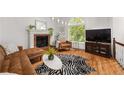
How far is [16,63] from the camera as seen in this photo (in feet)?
4.91

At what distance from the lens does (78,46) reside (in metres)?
1.58

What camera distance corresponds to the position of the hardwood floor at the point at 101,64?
1.44 meters

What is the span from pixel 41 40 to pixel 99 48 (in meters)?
0.63

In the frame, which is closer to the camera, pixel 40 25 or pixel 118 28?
pixel 118 28

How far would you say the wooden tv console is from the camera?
1508 millimetres

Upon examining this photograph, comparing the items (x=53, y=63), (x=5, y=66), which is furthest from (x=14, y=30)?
(x=53, y=63)

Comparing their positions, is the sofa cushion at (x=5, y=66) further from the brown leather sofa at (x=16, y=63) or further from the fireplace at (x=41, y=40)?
the fireplace at (x=41, y=40)

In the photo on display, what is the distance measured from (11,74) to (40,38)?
48 cm

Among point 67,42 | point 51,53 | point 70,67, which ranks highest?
point 67,42

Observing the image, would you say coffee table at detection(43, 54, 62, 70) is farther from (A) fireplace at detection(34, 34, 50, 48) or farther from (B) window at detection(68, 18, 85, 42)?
(B) window at detection(68, 18, 85, 42)

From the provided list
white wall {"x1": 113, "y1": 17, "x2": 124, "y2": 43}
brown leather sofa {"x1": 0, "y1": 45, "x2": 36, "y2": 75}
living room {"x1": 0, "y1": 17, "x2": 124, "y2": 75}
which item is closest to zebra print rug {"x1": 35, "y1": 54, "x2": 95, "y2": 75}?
living room {"x1": 0, "y1": 17, "x2": 124, "y2": 75}

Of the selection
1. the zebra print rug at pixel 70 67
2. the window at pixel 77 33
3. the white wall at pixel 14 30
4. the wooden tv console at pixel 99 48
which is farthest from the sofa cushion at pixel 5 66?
the wooden tv console at pixel 99 48

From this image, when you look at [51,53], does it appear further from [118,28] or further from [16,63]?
[118,28]
